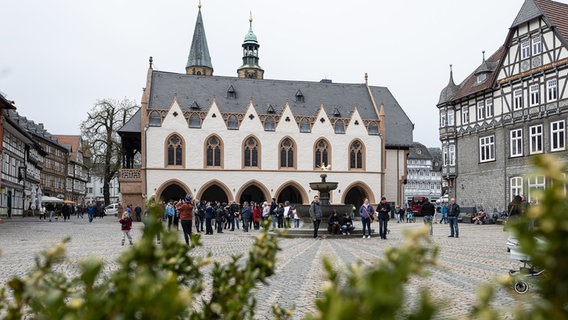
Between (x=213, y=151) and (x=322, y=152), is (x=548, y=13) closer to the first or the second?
(x=322, y=152)

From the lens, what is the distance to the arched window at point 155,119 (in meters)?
44.8

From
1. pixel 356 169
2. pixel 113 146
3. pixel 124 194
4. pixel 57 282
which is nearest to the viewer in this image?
pixel 57 282

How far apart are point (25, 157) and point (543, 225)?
59905 millimetres

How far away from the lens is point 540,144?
33000mm

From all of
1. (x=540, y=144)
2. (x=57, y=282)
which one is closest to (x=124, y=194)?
(x=540, y=144)

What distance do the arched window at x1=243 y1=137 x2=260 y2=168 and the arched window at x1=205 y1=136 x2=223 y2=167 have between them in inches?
81.2

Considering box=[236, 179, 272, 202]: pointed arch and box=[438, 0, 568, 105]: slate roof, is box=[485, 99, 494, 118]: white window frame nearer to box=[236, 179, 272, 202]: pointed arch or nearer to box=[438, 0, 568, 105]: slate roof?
box=[438, 0, 568, 105]: slate roof

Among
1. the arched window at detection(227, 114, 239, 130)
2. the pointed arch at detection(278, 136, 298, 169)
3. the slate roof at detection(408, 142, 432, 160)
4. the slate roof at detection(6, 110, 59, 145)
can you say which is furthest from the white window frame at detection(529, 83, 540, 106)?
the slate roof at detection(408, 142, 432, 160)

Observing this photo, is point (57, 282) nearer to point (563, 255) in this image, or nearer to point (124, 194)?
point (563, 255)

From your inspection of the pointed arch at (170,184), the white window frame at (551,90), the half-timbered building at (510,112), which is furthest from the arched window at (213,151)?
the white window frame at (551,90)

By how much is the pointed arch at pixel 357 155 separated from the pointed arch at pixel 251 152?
26.3 feet

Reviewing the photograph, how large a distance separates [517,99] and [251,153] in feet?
69.4

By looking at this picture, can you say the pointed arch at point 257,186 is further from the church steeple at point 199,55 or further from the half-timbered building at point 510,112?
the church steeple at point 199,55

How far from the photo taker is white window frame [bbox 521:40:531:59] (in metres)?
33.6
